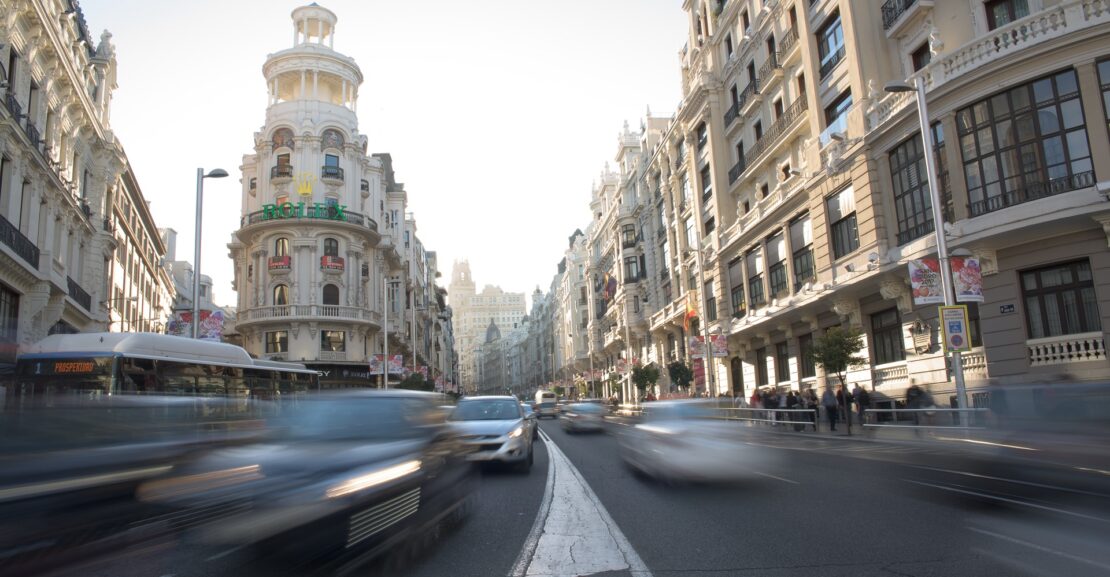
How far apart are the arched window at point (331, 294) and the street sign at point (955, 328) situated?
42708mm

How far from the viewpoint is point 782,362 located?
33625 mm

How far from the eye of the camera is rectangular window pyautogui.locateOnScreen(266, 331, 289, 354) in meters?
49.7

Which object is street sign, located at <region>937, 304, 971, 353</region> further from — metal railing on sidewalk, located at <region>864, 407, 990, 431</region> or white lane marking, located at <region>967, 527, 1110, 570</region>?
white lane marking, located at <region>967, 527, 1110, 570</region>

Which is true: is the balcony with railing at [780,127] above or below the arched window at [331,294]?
above

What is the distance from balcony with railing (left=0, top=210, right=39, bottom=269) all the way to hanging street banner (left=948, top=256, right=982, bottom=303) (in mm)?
26706

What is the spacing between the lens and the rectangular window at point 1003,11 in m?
19.6

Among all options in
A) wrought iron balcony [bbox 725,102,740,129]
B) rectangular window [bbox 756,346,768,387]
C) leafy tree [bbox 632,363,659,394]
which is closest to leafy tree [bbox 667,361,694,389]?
leafy tree [bbox 632,363,659,394]

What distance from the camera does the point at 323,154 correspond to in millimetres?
53031

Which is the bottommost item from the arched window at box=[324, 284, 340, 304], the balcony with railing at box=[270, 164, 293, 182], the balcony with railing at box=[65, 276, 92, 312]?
the balcony with railing at box=[65, 276, 92, 312]

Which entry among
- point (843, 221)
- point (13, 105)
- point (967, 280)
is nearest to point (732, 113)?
point (843, 221)

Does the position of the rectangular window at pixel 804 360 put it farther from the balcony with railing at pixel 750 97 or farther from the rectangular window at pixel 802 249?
the balcony with railing at pixel 750 97

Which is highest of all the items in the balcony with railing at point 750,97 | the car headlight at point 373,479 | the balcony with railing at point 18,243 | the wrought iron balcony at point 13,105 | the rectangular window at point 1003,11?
the balcony with railing at point 750,97

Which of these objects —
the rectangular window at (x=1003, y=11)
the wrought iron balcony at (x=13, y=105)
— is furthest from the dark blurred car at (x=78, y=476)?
the rectangular window at (x=1003, y=11)

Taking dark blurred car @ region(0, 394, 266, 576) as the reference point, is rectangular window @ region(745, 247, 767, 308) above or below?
above
